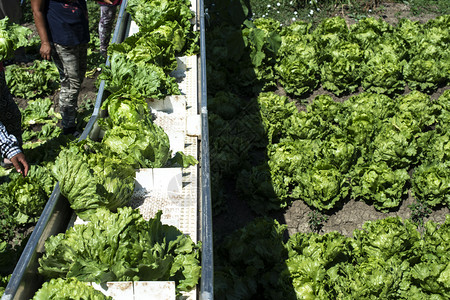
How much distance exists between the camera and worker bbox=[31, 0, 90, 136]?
6.26m

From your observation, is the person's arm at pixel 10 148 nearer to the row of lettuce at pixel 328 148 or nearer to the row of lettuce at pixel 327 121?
the row of lettuce at pixel 328 148

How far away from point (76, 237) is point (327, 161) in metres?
4.01

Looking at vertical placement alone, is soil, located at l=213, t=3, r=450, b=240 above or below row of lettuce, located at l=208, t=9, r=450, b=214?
below

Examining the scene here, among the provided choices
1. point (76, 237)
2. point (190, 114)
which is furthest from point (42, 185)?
point (76, 237)

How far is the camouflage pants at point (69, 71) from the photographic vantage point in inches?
257

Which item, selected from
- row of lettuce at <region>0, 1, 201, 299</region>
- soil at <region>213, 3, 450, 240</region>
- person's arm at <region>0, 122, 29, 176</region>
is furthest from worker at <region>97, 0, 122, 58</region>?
person's arm at <region>0, 122, 29, 176</region>

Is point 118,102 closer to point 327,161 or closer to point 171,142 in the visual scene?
point 171,142

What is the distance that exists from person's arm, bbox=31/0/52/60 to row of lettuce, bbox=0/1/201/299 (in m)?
0.97

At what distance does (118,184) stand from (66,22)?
3189 millimetres

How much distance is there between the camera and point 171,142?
482 centimetres

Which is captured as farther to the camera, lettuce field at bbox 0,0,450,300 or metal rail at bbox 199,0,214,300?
lettuce field at bbox 0,0,450,300

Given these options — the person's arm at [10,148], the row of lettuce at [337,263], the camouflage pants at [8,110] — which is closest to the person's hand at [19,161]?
the person's arm at [10,148]

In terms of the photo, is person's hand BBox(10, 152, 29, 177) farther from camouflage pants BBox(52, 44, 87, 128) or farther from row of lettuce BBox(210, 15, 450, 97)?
row of lettuce BBox(210, 15, 450, 97)

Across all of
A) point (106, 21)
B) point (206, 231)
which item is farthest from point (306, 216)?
point (106, 21)
